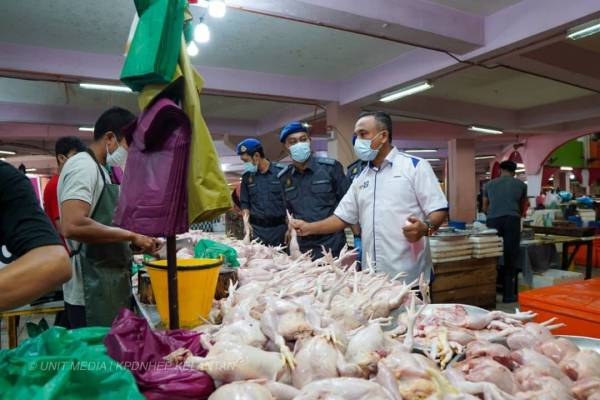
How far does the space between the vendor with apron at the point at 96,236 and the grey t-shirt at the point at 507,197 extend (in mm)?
6141

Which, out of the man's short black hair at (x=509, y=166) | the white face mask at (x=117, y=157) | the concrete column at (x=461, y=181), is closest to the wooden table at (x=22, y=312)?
the white face mask at (x=117, y=157)

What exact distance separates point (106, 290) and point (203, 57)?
4.92 metres

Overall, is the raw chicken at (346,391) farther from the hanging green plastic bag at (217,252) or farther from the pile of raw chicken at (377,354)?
the hanging green plastic bag at (217,252)

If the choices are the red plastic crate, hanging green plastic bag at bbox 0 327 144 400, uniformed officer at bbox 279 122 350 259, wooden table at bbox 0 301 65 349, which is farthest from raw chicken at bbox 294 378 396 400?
uniformed officer at bbox 279 122 350 259

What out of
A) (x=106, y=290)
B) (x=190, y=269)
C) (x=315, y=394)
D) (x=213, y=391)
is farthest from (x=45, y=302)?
(x=315, y=394)

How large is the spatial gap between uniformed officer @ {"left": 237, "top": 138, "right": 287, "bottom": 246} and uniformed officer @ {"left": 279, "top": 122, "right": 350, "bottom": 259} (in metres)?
0.68

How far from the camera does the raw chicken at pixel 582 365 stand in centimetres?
124

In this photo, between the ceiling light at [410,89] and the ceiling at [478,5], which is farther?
the ceiling light at [410,89]

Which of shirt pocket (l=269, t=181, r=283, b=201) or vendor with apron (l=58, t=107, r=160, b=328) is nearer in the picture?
vendor with apron (l=58, t=107, r=160, b=328)

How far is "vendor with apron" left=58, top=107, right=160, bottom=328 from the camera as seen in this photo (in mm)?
2293

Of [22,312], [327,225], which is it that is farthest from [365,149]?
[22,312]

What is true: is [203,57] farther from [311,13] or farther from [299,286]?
[299,286]

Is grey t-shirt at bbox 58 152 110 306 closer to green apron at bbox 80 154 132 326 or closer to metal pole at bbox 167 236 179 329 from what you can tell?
green apron at bbox 80 154 132 326

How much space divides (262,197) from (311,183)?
1.03 m
